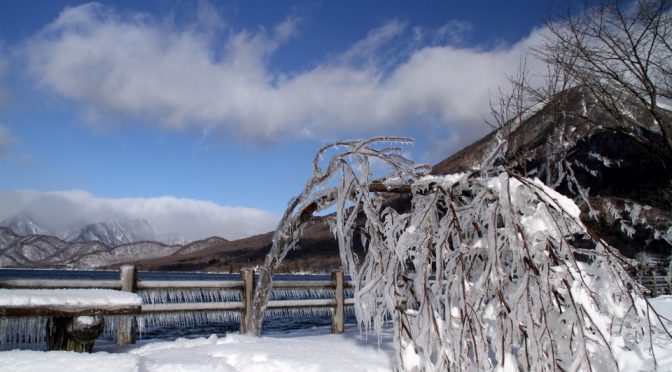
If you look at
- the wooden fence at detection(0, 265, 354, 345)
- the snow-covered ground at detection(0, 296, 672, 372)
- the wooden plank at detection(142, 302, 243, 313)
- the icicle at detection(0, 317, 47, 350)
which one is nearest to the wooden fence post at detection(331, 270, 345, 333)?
the wooden fence at detection(0, 265, 354, 345)

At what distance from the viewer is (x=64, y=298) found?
4473 millimetres

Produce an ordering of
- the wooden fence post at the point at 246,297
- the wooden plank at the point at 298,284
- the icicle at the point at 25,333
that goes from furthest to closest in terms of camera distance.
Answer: the wooden plank at the point at 298,284 < the wooden fence post at the point at 246,297 < the icicle at the point at 25,333

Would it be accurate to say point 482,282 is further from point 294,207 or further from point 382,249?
point 294,207

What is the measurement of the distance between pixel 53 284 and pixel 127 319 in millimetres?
1116

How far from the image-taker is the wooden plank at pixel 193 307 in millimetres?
7019

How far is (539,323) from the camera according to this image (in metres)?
3.97

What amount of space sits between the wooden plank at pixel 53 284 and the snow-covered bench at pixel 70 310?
161 centimetres

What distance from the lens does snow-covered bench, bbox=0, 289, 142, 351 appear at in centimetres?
422

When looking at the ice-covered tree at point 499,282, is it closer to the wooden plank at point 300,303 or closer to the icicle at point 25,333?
the icicle at point 25,333

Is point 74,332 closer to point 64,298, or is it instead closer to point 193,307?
point 64,298

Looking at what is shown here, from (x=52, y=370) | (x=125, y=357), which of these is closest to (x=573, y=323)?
(x=125, y=357)

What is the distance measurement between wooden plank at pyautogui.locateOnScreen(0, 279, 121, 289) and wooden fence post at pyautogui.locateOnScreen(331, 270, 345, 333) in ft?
14.3

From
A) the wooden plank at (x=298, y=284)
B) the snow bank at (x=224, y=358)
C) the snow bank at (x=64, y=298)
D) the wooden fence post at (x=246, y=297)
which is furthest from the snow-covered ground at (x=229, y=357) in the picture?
the wooden plank at (x=298, y=284)

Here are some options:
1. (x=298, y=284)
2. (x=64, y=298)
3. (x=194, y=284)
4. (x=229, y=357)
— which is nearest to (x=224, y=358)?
(x=229, y=357)
